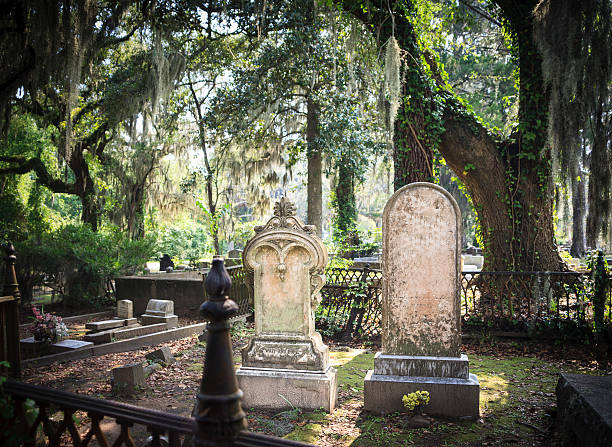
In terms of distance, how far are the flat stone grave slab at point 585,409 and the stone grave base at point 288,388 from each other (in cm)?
219

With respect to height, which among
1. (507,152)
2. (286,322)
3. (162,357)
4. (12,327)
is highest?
(507,152)

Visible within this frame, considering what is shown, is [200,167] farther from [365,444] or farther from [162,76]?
[365,444]

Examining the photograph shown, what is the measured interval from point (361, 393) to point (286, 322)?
4.31 ft

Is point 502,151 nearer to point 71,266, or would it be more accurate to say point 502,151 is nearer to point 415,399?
point 415,399

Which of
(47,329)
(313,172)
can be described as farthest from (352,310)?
(313,172)

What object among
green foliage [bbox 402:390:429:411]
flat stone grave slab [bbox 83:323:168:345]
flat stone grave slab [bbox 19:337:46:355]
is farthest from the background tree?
flat stone grave slab [bbox 19:337:46:355]

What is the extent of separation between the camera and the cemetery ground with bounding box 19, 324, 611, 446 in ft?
13.8

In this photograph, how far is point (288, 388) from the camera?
4.95 meters

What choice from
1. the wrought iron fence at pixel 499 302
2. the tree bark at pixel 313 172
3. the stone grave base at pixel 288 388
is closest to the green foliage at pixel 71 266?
the tree bark at pixel 313 172

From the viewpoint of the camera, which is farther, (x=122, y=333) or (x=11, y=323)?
(x=122, y=333)

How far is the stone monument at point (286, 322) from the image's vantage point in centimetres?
495

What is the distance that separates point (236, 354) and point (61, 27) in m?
6.32

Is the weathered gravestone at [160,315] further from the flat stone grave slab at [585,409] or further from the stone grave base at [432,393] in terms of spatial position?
the flat stone grave slab at [585,409]

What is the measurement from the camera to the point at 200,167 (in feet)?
60.4
